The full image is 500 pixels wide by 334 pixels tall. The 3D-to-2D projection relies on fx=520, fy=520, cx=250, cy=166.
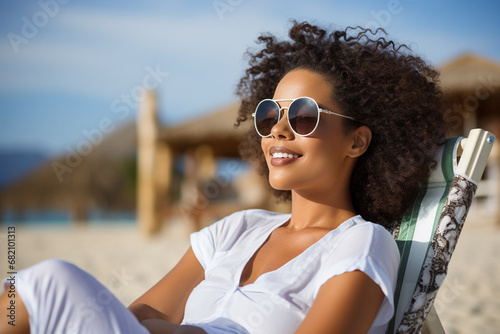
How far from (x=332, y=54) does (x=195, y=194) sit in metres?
9.70

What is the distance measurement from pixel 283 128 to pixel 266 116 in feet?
0.39

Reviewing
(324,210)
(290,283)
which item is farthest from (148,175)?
(290,283)

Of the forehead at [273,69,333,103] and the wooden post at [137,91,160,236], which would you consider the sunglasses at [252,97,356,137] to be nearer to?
the forehead at [273,69,333,103]

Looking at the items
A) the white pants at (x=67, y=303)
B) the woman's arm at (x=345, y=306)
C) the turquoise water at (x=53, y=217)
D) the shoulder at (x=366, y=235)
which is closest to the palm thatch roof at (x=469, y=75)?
the shoulder at (x=366, y=235)

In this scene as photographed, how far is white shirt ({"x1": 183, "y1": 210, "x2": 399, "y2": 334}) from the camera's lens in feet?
4.58

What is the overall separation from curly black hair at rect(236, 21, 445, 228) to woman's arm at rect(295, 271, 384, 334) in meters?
0.61

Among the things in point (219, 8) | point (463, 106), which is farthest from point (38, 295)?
point (463, 106)

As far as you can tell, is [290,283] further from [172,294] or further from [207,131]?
[207,131]

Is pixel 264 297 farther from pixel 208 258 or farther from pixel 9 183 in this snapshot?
pixel 9 183

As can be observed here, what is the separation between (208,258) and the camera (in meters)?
1.89

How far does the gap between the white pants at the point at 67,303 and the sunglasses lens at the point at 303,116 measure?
81 centimetres

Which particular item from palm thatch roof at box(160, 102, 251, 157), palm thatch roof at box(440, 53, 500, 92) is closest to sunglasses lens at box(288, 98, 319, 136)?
palm thatch roof at box(440, 53, 500, 92)

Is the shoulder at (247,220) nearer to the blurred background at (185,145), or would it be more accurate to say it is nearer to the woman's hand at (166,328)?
the woman's hand at (166,328)

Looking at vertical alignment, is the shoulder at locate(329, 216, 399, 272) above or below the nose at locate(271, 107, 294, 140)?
below
